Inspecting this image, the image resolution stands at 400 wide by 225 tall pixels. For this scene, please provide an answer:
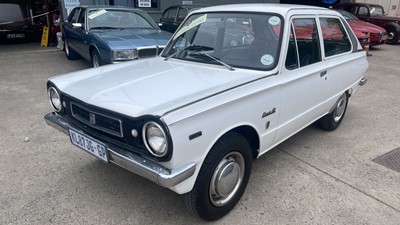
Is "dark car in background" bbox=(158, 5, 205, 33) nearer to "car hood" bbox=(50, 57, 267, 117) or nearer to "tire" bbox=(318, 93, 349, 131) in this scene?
"tire" bbox=(318, 93, 349, 131)

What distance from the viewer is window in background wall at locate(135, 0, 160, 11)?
1286cm

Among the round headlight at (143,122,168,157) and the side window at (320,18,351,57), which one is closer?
the round headlight at (143,122,168,157)

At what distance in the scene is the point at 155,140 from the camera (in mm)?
2141

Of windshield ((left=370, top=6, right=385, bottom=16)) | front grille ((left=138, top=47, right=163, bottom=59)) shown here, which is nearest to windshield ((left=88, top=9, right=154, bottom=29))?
front grille ((left=138, top=47, right=163, bottom=59))

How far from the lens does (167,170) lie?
2.13m

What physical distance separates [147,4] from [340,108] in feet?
34.2

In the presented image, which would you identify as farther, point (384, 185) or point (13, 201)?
point (384, 185)

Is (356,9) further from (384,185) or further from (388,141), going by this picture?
(384,185)

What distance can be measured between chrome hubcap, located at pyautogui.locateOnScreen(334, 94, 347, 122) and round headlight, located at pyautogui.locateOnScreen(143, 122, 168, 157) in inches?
122

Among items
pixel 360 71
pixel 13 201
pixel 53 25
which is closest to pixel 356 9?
pixel 360 71

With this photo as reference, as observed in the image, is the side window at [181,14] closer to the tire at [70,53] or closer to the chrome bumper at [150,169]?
the tire at [70,53]

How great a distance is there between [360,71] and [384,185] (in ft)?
6.37

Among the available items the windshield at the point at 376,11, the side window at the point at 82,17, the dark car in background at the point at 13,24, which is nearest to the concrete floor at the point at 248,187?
the side window at the point at 82,17

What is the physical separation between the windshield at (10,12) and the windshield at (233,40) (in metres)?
11.5
